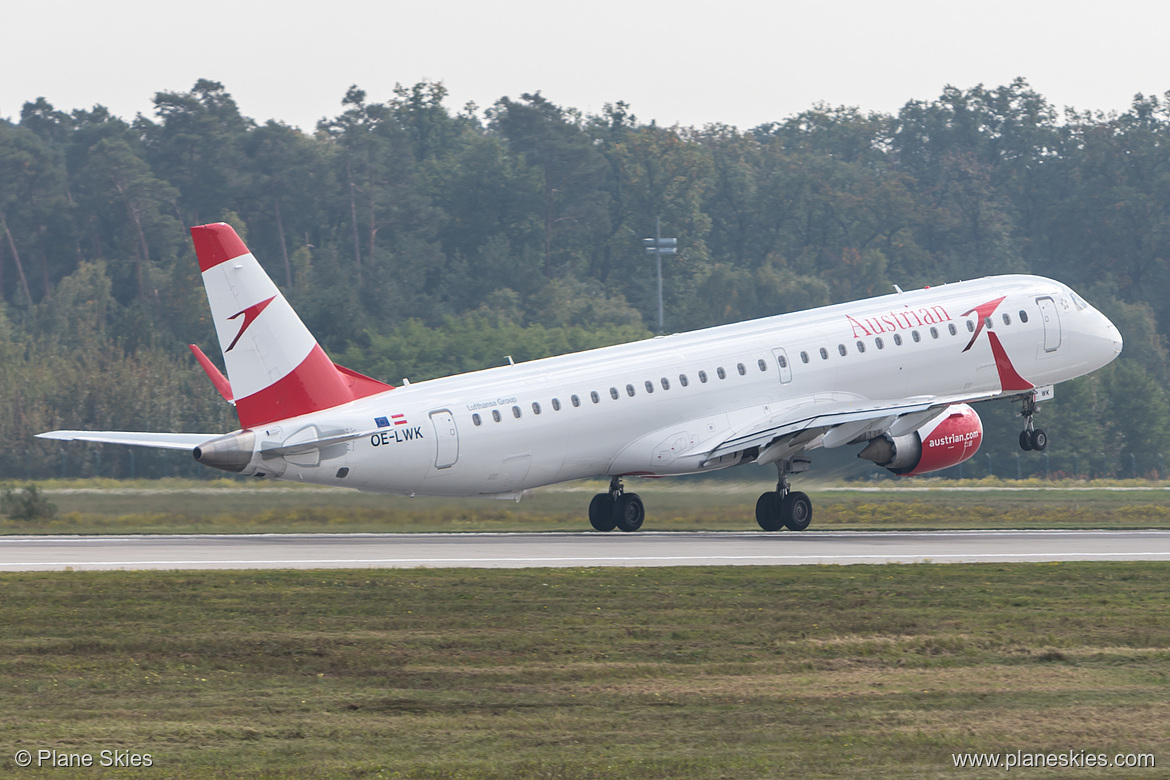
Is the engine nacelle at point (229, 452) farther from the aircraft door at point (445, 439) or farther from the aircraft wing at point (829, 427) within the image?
the aircraft wing at point (829, 427)

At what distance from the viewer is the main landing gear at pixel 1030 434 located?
138 ft

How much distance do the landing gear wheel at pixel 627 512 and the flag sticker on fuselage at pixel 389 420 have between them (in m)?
7.63

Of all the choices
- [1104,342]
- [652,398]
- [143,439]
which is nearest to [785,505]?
[652,398]

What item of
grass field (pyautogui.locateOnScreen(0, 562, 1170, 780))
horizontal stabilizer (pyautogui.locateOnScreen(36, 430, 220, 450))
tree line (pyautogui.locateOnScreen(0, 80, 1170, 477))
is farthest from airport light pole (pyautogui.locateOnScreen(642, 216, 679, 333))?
grass field (pyautogui.locateOnScreen(0, 562, 1170, 780))

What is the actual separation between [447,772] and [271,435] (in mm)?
18985

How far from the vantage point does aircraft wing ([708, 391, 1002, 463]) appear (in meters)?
37.9

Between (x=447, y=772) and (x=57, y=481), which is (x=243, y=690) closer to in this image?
(x=447, y=772)

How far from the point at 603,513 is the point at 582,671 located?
20586 mm

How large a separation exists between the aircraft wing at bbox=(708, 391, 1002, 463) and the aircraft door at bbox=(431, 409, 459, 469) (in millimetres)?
7221

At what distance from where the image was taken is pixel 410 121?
13462 cm

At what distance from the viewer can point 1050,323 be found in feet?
143

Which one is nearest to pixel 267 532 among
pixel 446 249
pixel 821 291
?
pixel 821 291

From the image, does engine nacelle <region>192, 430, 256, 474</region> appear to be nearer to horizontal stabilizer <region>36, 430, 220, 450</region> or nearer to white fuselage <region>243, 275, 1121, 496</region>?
white fuselage <region>243, 275, 1121, 496</region>

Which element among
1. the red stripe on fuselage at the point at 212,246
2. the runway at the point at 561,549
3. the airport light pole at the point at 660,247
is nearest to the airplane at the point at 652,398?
the red stripe on fuselage at the point at 212,246
